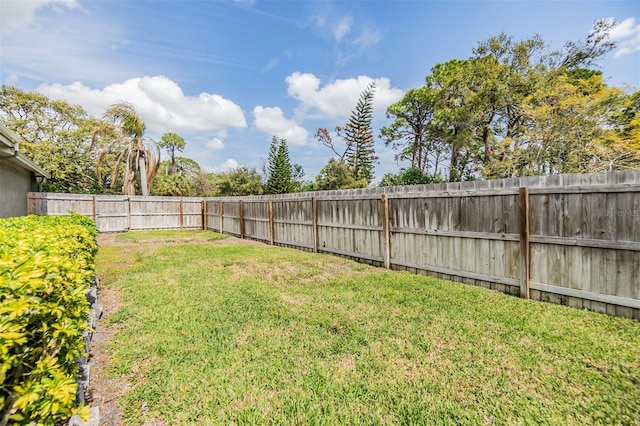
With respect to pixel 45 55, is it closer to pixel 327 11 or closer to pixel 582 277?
pixel 327 11

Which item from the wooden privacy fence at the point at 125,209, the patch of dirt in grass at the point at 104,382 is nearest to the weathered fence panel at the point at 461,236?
the patch of dirt in grass at the point at 104,382

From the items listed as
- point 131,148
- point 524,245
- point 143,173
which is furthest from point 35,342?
point 131,148

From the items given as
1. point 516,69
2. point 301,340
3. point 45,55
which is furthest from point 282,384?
point 516,69

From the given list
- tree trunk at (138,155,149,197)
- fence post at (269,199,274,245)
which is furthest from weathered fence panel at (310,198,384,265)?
tree trunk at (138,155,149,197)

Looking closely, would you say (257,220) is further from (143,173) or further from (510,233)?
(143,173)

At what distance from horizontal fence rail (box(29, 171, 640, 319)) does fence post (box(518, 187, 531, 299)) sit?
0.01 m

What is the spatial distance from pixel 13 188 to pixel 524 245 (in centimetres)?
1381

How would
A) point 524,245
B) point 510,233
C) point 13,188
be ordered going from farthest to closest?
1. point 13,188
2. point 510,233
3. point 524,245

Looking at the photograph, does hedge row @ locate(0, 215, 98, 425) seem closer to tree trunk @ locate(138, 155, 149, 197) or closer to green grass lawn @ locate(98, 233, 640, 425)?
green grass lawn @ locate(98, 233, 640, 425)

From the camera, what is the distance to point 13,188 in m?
9.02

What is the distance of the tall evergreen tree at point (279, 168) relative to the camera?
2577 cm

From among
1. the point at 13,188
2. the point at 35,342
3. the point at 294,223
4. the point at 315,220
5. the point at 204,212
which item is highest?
the point at 13,188

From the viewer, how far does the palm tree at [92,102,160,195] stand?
56.6 ft

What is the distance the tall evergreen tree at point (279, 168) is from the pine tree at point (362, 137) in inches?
236
